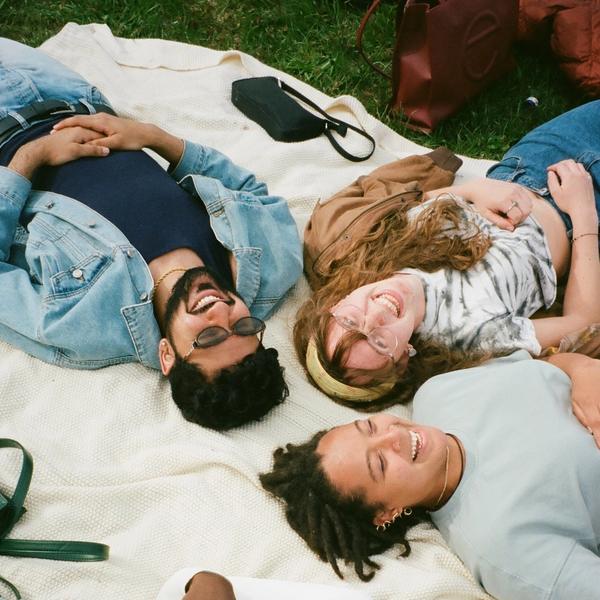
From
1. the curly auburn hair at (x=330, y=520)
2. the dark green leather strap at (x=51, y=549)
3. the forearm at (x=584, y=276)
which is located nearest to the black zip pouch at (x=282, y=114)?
the forearm at (x=584, y=276)

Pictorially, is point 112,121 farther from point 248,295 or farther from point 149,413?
point 149,413

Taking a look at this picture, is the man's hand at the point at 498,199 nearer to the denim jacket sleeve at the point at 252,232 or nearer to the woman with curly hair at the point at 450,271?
the woman with curly hair at the point at 450,271

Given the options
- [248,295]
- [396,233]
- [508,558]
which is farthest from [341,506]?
[396,233]

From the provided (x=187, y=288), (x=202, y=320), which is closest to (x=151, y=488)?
(x=202, y=320)

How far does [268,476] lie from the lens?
262cm

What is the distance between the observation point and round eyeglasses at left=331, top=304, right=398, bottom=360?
2.82 m

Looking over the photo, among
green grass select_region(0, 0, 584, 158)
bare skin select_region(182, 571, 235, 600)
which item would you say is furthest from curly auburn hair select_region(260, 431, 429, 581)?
green grass select_region(0, 0, 584, 158)

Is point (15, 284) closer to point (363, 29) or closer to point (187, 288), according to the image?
point (187, 288)

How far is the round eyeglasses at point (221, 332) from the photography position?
2691mm

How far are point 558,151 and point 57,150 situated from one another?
8.71ft

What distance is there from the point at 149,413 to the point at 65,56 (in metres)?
2.69

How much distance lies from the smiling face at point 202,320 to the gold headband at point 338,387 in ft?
1.08

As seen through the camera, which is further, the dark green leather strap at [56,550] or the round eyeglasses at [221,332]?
the round eyeglasses at [221,332]

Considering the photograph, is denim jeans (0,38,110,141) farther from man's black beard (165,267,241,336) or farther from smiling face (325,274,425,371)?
smiling face (325,274,425,371)
